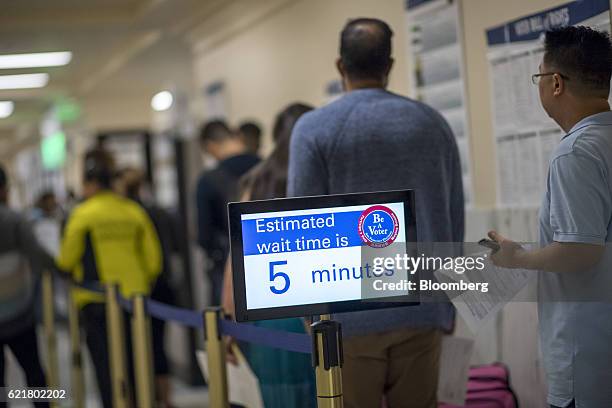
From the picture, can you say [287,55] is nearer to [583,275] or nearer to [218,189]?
[218,189]

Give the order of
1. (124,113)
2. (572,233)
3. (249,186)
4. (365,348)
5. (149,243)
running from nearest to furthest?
(572,233), (365,348), (249,186), (149,243), (124,113)

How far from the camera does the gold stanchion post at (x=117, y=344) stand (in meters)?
4.57

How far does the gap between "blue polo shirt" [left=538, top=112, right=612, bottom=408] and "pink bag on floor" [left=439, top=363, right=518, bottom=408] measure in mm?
1008

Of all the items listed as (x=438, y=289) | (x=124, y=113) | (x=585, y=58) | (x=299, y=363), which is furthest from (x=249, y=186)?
(x=124, y=113)

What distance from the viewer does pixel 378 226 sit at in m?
2.34

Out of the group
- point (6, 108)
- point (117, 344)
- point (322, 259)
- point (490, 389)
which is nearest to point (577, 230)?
point (322, 259)

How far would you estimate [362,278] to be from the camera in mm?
2330

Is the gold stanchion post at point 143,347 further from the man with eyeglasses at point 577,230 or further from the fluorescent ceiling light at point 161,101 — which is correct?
the fluorescent ceiling light at point 161,101

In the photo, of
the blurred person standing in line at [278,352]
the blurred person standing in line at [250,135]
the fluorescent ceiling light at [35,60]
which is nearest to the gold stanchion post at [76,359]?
the blurred person standing in line at [250,135]

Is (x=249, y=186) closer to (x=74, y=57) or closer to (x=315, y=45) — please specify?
(x=315, y=45)

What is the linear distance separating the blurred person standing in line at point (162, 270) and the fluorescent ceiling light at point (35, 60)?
3550 millimetres

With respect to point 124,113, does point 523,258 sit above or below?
below

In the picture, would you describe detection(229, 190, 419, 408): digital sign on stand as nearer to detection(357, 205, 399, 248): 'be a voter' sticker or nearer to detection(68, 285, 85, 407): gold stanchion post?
detection(357, 205, 399, 248): 'be a voter' sticker

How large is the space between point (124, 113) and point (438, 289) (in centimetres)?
1272
